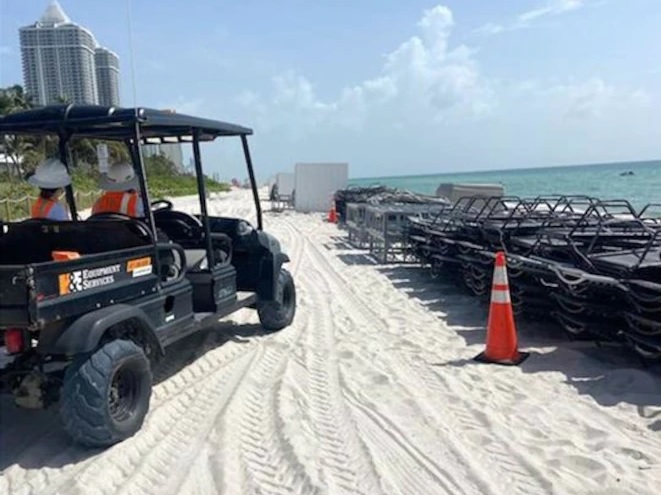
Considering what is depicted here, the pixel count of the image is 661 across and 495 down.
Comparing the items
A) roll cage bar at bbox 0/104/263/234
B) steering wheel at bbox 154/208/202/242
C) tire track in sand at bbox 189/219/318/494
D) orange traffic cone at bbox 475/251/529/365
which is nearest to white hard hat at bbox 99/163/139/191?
roll cage bar at bbox 0/104/263/234

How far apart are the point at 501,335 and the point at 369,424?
1.89 m

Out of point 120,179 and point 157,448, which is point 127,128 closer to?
point 120,179

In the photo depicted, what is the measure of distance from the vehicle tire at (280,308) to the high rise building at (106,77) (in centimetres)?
334

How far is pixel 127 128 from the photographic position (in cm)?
527

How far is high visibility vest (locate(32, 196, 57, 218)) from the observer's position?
4844 mm

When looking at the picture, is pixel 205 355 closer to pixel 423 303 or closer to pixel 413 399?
pixel 413 399

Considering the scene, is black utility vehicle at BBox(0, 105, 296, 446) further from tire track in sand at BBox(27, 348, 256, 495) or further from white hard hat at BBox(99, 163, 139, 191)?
white hard hat at BBox(99, 163, 139, 191)

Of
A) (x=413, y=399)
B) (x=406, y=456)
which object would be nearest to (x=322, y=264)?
(x=413, y=399)

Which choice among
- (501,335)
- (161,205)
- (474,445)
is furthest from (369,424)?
(161,205)

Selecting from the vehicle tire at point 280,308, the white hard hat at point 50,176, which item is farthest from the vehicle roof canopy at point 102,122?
the vehicle tire at point 280,308

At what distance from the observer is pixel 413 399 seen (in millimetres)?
4582

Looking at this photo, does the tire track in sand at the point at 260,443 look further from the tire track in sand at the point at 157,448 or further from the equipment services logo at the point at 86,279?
the equipment services logo at the point at 86,279

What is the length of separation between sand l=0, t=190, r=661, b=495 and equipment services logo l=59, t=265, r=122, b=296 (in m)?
1.01

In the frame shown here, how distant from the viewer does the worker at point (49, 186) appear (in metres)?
4.82
